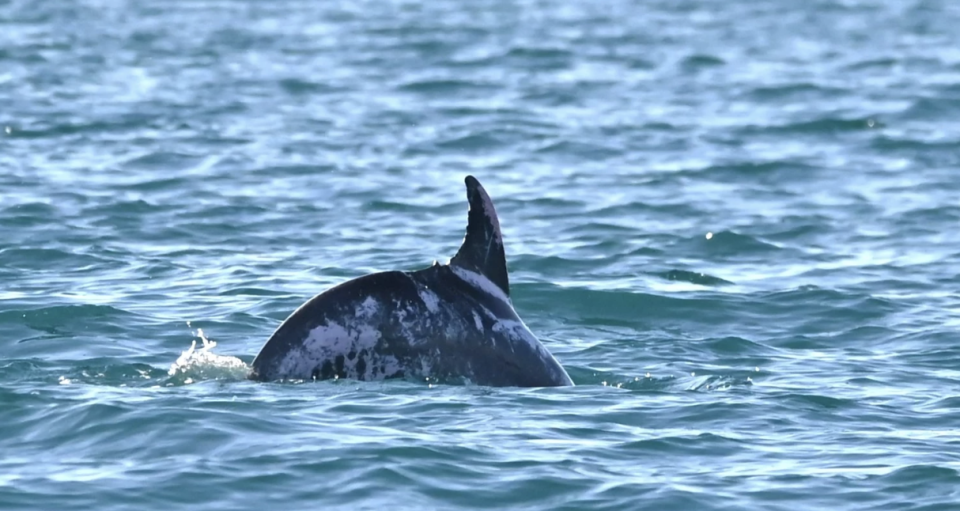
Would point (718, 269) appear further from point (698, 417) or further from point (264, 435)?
point (264, 435)

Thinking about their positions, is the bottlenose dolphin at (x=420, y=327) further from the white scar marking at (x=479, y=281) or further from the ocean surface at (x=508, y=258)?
the ocean surface at (x=508, y=258)

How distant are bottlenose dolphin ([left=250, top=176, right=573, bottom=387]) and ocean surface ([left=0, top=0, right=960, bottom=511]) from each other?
170 mm

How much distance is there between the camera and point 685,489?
996 centimetres

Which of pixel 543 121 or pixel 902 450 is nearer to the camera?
pixel 902 450

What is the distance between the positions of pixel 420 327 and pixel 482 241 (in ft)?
2.28

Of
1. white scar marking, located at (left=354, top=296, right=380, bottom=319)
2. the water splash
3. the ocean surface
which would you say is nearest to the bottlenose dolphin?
white scar marking, located at (left=354, top=296, right=380, bottom=319)

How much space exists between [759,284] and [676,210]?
4.00m

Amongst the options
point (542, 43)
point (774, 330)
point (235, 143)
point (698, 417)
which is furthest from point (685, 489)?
point (542, 43)

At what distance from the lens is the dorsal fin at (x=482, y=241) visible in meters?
11.3

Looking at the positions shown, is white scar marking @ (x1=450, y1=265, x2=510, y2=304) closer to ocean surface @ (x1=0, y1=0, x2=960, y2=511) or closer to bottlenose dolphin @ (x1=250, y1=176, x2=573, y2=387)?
bottlenose dolphin @ (x1=250, y1=176, x2=573, y2=387)

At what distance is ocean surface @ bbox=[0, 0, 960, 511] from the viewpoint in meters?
10.3

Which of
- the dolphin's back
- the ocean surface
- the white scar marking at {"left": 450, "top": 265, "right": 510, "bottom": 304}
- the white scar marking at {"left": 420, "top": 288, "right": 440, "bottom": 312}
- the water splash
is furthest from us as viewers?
the water splash

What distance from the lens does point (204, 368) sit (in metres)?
12.4

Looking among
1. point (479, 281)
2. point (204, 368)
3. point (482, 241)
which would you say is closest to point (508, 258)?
point (204, 368)
